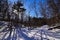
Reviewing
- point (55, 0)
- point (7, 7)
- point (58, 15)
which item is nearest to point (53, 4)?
point (55, 0)

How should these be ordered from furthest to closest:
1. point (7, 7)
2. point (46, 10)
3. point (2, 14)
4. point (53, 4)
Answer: point (2, 14), point (7, 7), point (46, 10), point (53, 4)

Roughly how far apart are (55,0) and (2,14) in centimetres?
1571

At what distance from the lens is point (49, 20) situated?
77.9 ft

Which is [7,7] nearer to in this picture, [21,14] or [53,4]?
[21,14]

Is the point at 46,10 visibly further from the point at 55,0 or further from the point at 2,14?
the point at 2,14

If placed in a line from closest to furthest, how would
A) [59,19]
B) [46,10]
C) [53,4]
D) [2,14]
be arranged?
[59,19], [53,4], [46,10], [2,14]

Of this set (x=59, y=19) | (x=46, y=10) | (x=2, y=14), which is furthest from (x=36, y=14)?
(x=2, y=14)

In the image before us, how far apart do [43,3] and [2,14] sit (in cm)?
1309

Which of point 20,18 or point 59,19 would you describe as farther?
point 20,18

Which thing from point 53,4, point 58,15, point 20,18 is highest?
point 53,4

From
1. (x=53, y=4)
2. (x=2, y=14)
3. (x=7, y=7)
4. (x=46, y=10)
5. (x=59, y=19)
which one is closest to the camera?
(x=59, y=19)

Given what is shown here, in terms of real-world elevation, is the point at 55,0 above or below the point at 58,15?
above

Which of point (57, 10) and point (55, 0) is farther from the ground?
point (55, 0)

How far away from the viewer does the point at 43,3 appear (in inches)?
906
